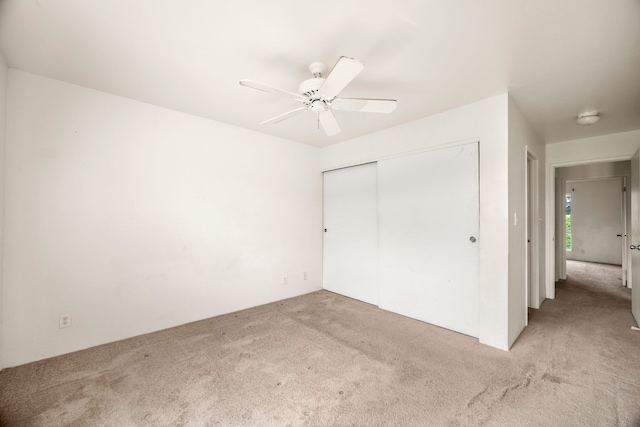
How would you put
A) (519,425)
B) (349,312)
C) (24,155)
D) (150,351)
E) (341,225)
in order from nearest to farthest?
(519,425) < (24,155) < (150,351) < (349,312) < (341,225)

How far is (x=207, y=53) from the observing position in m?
1.86

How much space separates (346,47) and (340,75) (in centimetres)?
38

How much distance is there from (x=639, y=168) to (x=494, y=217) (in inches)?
76.3

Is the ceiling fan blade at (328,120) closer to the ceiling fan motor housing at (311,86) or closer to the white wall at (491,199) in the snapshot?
the ceiling fan motor housing at (311,86)

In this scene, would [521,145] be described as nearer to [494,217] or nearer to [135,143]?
[494,217]

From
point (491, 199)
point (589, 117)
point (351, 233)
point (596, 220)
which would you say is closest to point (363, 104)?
point (491, 199)

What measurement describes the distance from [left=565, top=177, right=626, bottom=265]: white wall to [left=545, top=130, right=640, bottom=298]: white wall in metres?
3.91

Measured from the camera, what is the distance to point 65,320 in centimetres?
224

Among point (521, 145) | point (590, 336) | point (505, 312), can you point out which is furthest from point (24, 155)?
point (590, 336)

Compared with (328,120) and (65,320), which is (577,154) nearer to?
(328,120)

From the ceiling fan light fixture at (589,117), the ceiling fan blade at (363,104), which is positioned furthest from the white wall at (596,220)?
the ceiling fan blade at (363,104)

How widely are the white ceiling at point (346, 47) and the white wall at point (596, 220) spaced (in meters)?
5.65

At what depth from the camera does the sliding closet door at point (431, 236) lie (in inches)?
104

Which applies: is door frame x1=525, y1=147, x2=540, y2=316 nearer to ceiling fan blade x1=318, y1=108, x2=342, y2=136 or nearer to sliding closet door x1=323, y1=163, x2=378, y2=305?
sliding closet door x1=323, y1=163, x2=378, y2=305
